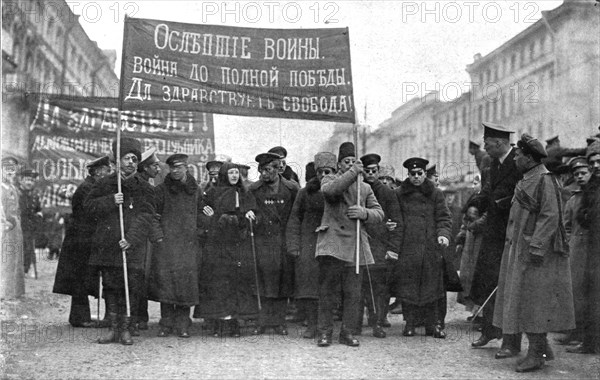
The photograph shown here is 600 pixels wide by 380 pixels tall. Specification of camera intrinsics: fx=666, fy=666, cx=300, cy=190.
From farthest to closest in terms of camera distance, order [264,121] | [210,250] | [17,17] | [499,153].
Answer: [17,17]
[264,121]
[210,250]
[499,153]

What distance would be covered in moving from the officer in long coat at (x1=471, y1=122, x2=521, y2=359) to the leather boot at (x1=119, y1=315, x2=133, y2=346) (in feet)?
11.2

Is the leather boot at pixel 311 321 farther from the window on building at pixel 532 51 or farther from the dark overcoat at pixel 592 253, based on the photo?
the window on building at pixel 532 51

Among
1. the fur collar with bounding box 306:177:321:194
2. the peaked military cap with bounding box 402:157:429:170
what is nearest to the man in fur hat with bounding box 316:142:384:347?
the fur collar with bounding box 306:177:321:194

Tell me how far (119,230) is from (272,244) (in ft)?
5.74

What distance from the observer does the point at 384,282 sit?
25.7ft

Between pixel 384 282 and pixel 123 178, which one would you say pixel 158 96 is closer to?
pixel 123 178

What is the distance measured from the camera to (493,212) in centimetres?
663

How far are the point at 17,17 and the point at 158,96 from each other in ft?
46.1

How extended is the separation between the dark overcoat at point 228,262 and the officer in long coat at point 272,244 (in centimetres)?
13

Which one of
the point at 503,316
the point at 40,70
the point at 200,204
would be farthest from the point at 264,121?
the point at 40,70

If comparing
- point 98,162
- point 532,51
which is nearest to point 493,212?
point 98,162

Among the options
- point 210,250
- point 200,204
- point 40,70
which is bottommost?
point 210,250

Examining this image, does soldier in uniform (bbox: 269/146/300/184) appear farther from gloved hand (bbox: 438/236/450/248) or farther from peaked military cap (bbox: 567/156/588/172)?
peaked military cap (bbox: 567/156/588/172)

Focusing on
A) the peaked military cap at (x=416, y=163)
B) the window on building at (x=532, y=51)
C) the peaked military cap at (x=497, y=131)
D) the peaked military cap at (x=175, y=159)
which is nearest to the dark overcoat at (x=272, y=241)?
the peaked military cap at (x=175, y=159)
